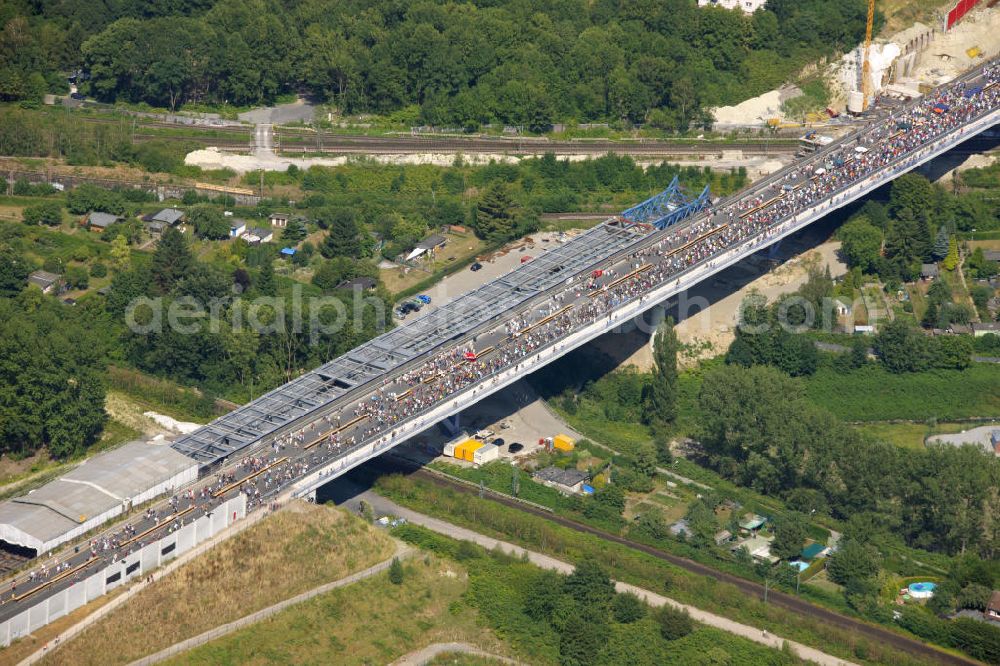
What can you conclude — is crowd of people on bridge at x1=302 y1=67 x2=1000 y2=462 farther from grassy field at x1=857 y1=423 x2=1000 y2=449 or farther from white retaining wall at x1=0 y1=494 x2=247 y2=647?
grassy field at x1=857 y1=423 x2=1000 y2=449

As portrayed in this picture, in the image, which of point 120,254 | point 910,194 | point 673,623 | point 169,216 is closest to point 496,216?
point 169,216

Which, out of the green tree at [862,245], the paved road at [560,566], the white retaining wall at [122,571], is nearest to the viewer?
the white retaining wall at [122,571]

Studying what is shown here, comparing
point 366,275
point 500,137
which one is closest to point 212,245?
point 366,275

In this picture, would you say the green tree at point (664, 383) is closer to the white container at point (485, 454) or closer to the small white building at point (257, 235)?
the white container at point (485, 454)

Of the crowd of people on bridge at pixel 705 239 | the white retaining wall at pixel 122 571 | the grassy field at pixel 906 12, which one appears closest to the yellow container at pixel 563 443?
the crowd of people on bridge at pixel 705 239

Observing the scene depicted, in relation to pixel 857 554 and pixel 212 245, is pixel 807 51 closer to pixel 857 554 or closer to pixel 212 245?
pixel 212 245

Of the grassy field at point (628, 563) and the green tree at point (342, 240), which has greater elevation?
the green tree at point (342, 240)

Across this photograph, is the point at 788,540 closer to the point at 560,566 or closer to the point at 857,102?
the point at 560,566
